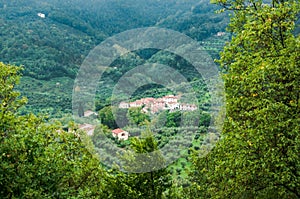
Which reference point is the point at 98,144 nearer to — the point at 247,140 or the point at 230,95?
the point at 230,95

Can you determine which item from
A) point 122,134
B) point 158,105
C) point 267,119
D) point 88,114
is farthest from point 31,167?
point 88,114

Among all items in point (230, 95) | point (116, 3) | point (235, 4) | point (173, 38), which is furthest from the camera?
point (116, 3)

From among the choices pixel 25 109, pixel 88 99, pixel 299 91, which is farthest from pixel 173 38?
pixel 299 91

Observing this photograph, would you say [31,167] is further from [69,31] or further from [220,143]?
[69,31]

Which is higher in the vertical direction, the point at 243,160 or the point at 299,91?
the point at 299,91

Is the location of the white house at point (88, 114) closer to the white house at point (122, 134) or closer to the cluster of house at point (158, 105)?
the cluster of house at point (158, 105)

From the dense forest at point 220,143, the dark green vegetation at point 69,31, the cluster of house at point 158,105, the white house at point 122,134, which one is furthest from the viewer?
the dark green vegetation at point 69,31

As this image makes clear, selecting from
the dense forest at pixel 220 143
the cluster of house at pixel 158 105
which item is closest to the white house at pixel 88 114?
the cluster of house at pixel 158 105

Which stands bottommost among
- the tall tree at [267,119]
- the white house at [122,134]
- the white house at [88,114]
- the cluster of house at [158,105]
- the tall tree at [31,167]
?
the white house at [88,114]
